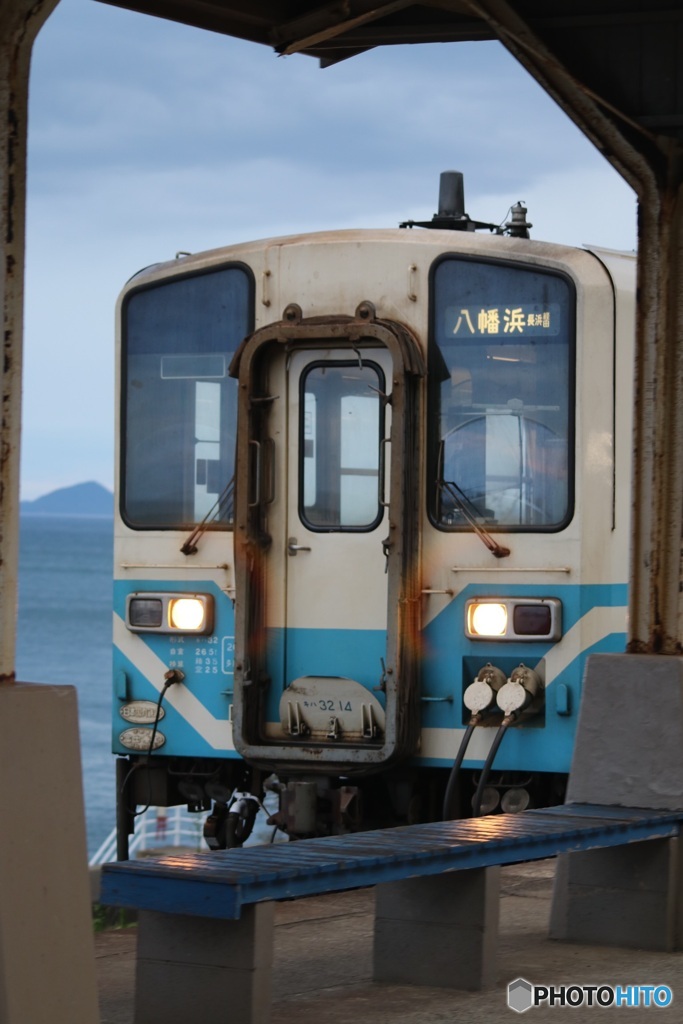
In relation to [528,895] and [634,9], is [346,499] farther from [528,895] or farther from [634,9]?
[634,9]

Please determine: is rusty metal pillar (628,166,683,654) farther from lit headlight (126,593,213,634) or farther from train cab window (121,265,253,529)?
lit headlight (126,593,213,634)

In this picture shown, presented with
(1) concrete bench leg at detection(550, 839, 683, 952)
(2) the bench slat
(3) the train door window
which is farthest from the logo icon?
(3) the train door window

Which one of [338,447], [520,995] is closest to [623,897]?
[520,995]

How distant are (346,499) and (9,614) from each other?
4.20 meters

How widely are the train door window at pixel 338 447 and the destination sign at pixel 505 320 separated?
0.47 m

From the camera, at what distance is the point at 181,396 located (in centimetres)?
920

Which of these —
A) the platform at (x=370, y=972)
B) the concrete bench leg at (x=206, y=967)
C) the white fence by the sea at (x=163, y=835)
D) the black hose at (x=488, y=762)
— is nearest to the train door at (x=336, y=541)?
the black hose at (x=488, y=762)

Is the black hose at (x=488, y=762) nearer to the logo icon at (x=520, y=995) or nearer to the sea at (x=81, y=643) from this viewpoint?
the logo icon at (x=520, y=995)

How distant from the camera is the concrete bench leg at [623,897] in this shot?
655 cm

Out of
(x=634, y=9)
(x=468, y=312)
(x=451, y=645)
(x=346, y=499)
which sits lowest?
(x=451, y=645)

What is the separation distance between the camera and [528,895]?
800 centimetres

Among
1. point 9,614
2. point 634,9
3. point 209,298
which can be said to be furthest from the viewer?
point 209,298

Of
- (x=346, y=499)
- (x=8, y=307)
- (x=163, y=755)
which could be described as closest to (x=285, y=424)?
(x=346, y=499)

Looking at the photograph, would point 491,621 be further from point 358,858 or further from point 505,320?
point 358,858
